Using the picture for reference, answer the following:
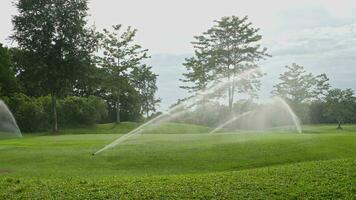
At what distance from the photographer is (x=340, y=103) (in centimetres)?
8981

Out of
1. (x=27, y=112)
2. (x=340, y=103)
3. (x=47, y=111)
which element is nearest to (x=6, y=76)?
(x=47, y=111)

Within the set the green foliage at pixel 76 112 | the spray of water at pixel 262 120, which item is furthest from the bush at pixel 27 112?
the spray of water at pixel 262 120

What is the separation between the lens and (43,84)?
185 feet

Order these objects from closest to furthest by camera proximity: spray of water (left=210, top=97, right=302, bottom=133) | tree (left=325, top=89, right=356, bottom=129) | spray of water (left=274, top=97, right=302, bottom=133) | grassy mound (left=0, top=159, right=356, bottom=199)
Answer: grassy mound (left=0, top=159, right=356, bottom=199), spray of water (left=210, top=97, right=302, bottom=133), spray of water (left=274, top=97, right=302, bottom=133), tree (left=325, top=89, right=356, bottom=129)

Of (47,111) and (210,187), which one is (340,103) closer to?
(47,111)

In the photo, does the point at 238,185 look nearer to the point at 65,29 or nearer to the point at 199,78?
the point at 65,29

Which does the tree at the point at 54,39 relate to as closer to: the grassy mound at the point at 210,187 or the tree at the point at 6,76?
the tree at the point at 6,76

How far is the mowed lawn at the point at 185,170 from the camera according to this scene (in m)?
13.9

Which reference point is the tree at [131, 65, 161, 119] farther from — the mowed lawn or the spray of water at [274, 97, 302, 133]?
the mowed lawn

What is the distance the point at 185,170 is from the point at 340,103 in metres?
75.3

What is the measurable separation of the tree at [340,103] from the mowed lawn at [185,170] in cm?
6367

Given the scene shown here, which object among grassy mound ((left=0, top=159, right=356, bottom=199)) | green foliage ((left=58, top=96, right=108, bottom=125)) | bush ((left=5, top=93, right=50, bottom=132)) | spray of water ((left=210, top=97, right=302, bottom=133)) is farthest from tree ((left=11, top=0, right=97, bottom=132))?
grassy mound ((left=0, top=159, right=356, bottom=199))

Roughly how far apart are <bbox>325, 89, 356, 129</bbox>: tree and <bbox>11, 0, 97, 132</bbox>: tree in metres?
51.2

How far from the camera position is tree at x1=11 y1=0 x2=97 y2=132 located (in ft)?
178
